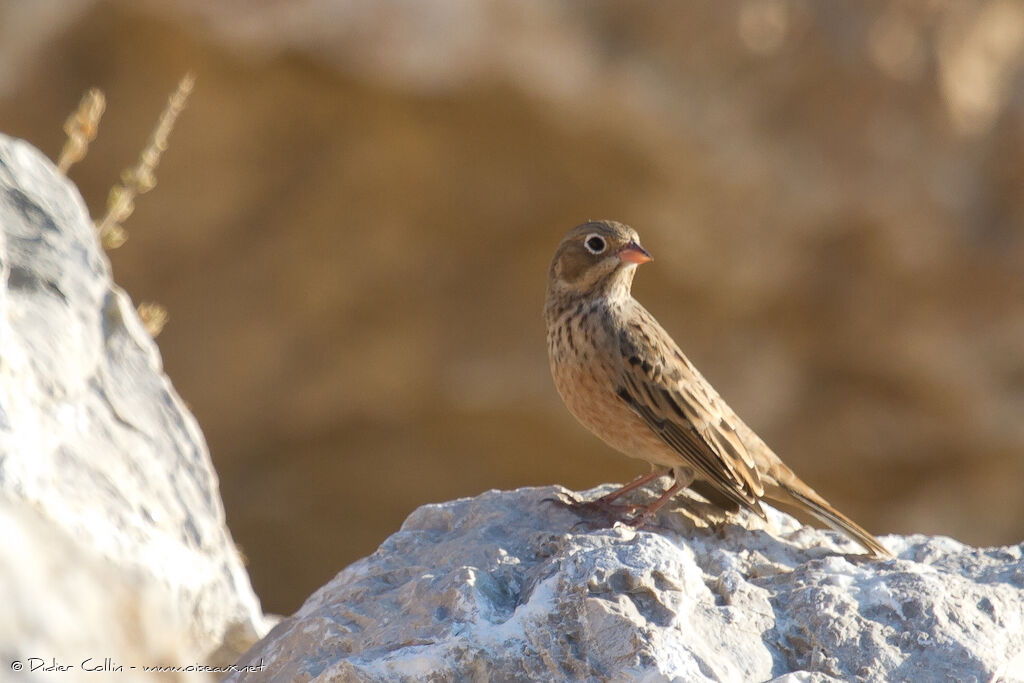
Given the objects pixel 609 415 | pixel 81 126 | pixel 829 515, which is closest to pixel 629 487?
pixel 609 415

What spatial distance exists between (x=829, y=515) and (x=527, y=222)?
16.2ft

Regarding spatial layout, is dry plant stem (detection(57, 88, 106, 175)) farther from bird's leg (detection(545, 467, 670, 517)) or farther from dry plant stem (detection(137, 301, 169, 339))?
bird's leg (detection(545, 467, 670, 517))

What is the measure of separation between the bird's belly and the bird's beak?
49 centimetres

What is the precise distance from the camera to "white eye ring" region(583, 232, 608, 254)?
4.84 metres

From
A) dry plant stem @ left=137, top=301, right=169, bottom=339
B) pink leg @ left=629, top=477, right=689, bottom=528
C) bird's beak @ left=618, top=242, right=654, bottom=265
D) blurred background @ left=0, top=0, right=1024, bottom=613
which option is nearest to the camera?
pink leg @ left=629, top=477, right=689, bottom=528

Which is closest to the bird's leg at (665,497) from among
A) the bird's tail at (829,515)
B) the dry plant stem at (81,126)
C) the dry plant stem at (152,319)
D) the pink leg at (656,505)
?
the pink leg at (656,505)

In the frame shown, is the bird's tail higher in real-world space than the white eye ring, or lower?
lower

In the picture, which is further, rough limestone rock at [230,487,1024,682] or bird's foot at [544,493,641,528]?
bird's foot at [544,493,641,528]

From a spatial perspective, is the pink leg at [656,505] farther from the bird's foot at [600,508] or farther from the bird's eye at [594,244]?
the bird's eye at [594,244]

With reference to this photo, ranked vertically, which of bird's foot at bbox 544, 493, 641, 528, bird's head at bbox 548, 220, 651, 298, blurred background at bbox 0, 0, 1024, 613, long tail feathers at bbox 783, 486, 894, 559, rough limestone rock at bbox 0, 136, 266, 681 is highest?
blurred background at bbox 0, 0, 1024, 613

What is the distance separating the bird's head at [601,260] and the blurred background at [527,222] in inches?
149

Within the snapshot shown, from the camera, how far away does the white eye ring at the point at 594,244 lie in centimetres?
484

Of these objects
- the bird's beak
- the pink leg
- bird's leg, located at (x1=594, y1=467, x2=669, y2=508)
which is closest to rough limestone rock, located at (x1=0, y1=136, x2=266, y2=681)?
bird's leg, located at (x1=594, y1=467, x2=669, y2=508)

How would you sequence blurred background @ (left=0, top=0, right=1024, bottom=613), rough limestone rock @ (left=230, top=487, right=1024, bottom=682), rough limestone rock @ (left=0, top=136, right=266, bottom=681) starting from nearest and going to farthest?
rough limestone rock @ (left=230, top=487, right=1024, bottom=682)
rough limestone rock @ (left=0, top=136, right=266, bottom=681)
blurred background @ (left=0, top=0, right=1024, bottom=613)
